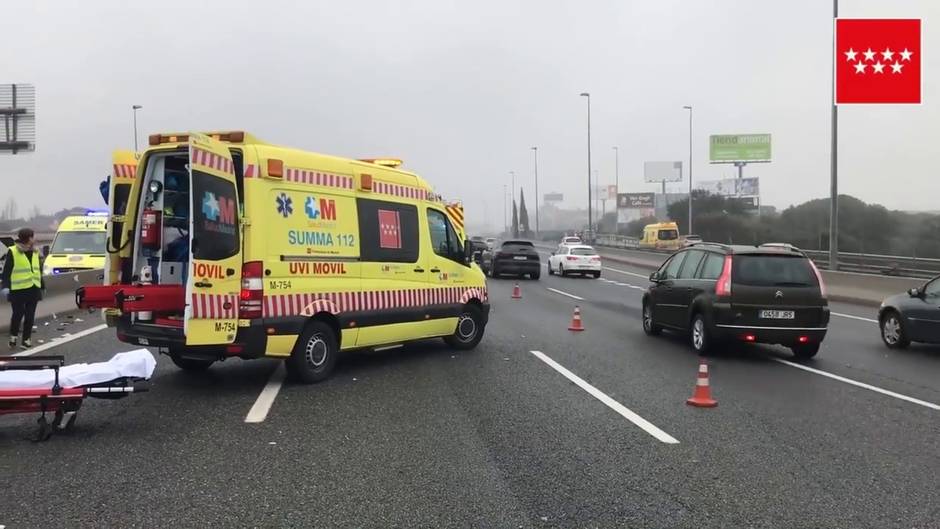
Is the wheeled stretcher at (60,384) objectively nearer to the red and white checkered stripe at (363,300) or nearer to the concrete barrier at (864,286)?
the red and white checkered stripe at (363,300)

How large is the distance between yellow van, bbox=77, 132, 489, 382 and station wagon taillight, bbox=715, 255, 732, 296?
4.17 metres

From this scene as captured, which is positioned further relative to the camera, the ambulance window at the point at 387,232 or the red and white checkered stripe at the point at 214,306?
the ambulance window at the point at 387,232

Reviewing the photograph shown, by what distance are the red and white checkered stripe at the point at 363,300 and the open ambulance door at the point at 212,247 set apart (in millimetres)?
442

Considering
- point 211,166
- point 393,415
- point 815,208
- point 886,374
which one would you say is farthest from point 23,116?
point 815,208

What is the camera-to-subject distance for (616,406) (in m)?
7.35

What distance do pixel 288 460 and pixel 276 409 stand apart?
1696 mm

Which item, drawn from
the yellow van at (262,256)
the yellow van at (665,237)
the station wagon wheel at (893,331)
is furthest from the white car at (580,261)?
the yellow van at (665,237)

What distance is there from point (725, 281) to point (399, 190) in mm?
4739

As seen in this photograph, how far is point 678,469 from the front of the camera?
5320mm

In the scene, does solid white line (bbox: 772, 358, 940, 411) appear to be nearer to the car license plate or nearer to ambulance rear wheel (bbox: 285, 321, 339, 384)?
the car license plate

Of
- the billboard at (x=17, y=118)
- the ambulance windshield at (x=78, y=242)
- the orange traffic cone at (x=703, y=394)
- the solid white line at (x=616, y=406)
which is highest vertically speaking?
the billboard at (x=17, y=118)

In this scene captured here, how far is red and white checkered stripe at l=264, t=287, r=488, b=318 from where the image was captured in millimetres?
7622

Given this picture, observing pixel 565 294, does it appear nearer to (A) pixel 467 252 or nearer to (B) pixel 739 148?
(A) pixel 467 252

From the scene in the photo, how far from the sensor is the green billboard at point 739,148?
85.9m
